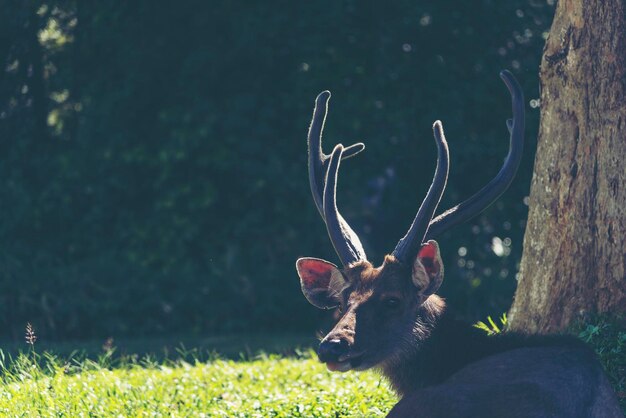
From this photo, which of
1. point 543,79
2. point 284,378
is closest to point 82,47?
point 284,378

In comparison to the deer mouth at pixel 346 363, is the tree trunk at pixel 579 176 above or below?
above

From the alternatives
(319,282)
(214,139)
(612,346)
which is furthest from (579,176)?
(214,139)

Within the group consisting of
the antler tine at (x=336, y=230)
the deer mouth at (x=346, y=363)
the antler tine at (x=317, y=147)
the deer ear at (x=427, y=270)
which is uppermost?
the antler tine at (x=317, y=147)

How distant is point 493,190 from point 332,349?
1540 mm

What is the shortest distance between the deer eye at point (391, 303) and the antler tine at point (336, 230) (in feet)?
1.32

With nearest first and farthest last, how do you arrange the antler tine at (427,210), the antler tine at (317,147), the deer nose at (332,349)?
the deer nose at (332,349)
the antler tine at (427,210)
the antler tine at (317,147)

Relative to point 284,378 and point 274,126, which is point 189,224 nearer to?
point 274,126

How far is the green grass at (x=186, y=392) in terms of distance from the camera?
6871 millimetres

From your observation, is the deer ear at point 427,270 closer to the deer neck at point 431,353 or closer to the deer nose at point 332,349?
the deer neck at point 431,353

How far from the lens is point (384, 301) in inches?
238

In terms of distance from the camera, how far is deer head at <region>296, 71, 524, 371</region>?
231 inches

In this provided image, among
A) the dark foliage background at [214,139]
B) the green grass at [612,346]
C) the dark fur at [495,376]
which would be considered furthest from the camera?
the dark foliage background at [214,139]

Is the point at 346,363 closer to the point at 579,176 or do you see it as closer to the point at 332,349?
the point at 332,349

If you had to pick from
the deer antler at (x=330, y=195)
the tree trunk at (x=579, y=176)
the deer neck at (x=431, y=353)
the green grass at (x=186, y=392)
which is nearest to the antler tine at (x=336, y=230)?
the deer antler at (x=330, y=195)
